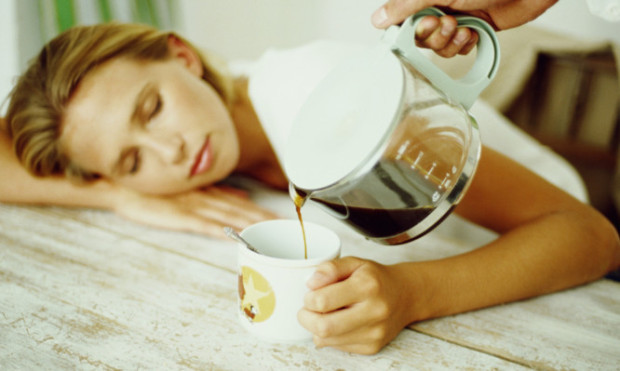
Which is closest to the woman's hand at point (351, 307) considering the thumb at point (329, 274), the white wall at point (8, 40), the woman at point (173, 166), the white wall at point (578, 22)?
the thumb at point (329, 274)

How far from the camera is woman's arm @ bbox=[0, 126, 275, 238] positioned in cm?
103

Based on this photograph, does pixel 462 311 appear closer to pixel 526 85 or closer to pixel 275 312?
pixel 275 312

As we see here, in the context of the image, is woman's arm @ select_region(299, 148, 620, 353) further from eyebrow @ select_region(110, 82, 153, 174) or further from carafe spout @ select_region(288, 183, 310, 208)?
eyebrow @ select_region(110, 82, 153, 174)

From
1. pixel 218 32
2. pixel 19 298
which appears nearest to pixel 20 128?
pixel 19 298

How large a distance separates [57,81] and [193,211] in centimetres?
40

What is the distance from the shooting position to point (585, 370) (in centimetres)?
60

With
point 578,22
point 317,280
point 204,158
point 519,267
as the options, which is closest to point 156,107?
point 204,158

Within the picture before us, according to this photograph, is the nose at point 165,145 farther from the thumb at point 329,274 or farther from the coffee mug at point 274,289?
the thumb at point 329,274

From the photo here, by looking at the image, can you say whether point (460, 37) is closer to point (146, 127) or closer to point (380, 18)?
point (380, 18)

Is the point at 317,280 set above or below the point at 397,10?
below

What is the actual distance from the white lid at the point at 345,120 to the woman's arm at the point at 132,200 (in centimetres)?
51

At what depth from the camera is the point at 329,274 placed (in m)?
0.59

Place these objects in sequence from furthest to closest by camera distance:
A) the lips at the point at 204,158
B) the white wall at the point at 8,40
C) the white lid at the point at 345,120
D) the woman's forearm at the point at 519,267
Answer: the white wall at the point at 8,40, the lips at the point at 204,158, the woman's forearm at the point at 519,267, the white lid at the point at 345,120

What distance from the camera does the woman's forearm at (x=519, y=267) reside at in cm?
69
